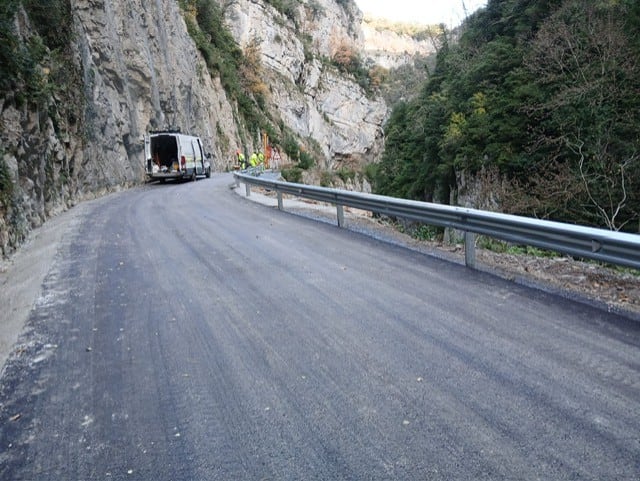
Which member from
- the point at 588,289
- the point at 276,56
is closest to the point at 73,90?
the point at 588,289

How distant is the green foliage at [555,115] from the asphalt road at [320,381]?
16.3 meters

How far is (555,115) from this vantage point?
24.4m

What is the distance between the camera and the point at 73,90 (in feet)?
66.8

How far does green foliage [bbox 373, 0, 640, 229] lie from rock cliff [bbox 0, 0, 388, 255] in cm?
1839

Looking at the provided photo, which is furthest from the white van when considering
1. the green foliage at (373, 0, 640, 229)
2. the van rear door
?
the green foliage at (373, 0, 640, 229)

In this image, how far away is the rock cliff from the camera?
481 inches

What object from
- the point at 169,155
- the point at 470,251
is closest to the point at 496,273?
the point at 470,251

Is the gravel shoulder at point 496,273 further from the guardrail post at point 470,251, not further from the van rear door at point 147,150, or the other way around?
the van rear door at point 147,150

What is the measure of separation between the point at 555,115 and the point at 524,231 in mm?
21519

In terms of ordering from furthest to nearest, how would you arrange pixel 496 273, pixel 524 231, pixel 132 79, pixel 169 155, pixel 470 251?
pixel 132 79 → pixel 169 155 → pixel 470 251 → pixel 496 273 → pixel 524 231

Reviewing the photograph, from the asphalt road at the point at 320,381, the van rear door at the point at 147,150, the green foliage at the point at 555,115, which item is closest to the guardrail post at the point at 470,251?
the asphalt road at the point at 320,381

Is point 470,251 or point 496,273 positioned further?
point 470,251

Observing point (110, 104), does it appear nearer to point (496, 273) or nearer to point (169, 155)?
point (169, 155)

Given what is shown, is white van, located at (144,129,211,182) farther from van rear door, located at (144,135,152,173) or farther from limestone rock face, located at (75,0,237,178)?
limestone rock face, located at (75,0,237,178)
